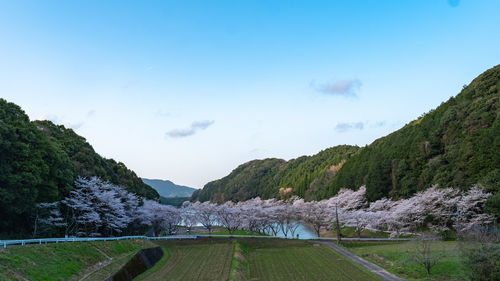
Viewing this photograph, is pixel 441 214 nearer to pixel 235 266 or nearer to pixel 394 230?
pixel 394 230

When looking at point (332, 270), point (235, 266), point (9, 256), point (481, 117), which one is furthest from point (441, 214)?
point (9, 256)

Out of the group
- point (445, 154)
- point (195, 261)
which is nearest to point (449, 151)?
point (445, 154)

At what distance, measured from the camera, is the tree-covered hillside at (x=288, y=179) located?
112562 mm

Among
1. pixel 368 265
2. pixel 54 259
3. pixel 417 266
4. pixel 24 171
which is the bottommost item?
pixel 368 265

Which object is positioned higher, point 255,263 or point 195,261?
point 195,261

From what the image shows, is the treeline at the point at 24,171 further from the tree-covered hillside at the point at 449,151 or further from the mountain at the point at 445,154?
the tree-covered hillside at the point at 449,151

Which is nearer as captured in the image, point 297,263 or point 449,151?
point 297,263

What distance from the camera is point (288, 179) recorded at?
13625 cm

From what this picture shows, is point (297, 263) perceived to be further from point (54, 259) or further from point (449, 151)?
point (449, 151)

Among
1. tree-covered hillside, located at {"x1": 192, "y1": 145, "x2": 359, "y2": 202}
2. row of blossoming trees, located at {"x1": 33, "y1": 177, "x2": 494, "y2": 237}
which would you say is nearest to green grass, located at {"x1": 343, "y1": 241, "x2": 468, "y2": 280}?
row of blossoming trees, located at {"x1": 33, "y1": 177, "x2": 494, "y2": 237}

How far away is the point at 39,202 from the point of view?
98.2 feet

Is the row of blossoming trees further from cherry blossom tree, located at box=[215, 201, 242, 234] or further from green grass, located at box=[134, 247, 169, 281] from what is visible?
green grass, located at box=[134, 247, 169, 281]

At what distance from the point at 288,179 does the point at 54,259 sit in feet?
394

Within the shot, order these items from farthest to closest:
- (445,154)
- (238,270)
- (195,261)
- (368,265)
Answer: (445,154), (195,261), (368,265), (238,270)
